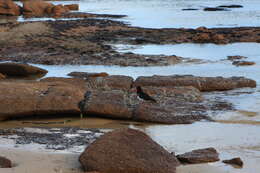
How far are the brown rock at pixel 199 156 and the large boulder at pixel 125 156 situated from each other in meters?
0.31

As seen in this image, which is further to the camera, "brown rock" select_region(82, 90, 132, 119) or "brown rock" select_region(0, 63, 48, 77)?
"brown rock" select_region(0, 63, 48, 77)

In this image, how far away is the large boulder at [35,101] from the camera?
7.69 metres

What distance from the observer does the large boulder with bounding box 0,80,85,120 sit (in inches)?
303

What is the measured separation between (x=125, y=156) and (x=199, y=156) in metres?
1.02

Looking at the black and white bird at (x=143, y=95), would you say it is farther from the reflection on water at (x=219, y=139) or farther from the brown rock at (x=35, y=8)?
the brown rock at (x=35, y=8)

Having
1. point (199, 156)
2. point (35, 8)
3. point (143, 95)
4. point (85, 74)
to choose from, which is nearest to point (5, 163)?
point (199, 156)

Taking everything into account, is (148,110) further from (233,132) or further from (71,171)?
(71,171)

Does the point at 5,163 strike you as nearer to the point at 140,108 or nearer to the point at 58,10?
the point at 140,108

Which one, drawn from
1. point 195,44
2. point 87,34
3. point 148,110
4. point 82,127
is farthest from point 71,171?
point 87,34

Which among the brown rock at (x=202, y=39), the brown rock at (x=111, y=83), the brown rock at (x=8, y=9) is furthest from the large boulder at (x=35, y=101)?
the brown rock at (x=8, y=9)

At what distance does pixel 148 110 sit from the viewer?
7875 millimetres

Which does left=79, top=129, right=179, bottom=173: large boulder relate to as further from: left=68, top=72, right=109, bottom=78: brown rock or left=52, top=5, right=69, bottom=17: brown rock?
left=52, top=5, right=69, bottom=17: brown rock

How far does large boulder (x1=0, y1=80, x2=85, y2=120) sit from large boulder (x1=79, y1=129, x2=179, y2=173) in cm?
245

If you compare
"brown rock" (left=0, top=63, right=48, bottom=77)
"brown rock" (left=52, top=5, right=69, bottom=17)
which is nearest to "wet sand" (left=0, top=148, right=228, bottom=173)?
"brown rock" (left=0, top=63, right=48, bottom=77)
